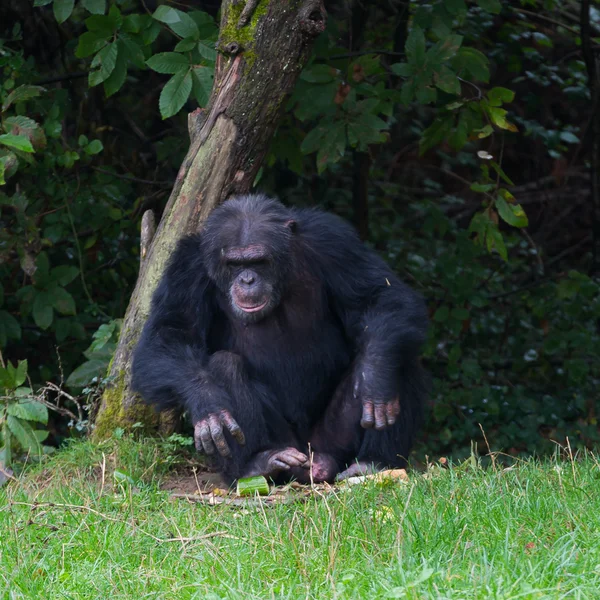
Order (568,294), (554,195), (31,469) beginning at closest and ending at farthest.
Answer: (31,469) < (568,294) < (554,195)

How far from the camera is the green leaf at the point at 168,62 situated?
205 inches

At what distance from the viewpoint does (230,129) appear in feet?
17.9

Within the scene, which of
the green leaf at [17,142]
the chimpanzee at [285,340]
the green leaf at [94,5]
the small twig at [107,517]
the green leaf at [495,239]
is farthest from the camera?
the green leaf at [495,239]

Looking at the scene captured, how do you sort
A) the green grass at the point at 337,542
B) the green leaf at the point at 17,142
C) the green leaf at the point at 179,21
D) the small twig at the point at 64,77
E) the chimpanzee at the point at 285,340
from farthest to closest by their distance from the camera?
the small twig at the point at 64,77
the green leaf at the point at 179,21
the green leaf at the point at 17,142
the chimpanzee at the point at 285,340
the green grass at the point at 337,542

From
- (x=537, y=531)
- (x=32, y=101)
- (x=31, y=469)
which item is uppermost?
(x=32, y=101)

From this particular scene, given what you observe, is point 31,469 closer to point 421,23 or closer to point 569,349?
point 421,23

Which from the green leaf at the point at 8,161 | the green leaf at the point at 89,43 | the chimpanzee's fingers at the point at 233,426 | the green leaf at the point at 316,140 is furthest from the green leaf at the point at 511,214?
the green leaf at the point at 8,161

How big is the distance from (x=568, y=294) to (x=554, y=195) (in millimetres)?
3840

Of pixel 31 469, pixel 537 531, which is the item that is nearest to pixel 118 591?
pixel 537 531

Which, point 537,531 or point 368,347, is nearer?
point 537,531

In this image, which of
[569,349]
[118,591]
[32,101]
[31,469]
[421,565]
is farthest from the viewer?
[569,349]

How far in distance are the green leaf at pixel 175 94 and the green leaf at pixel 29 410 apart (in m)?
1.81

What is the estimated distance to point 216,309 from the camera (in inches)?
209

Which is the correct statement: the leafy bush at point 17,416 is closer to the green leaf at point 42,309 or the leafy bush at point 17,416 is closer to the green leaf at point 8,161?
the green leaf at point 42,309
